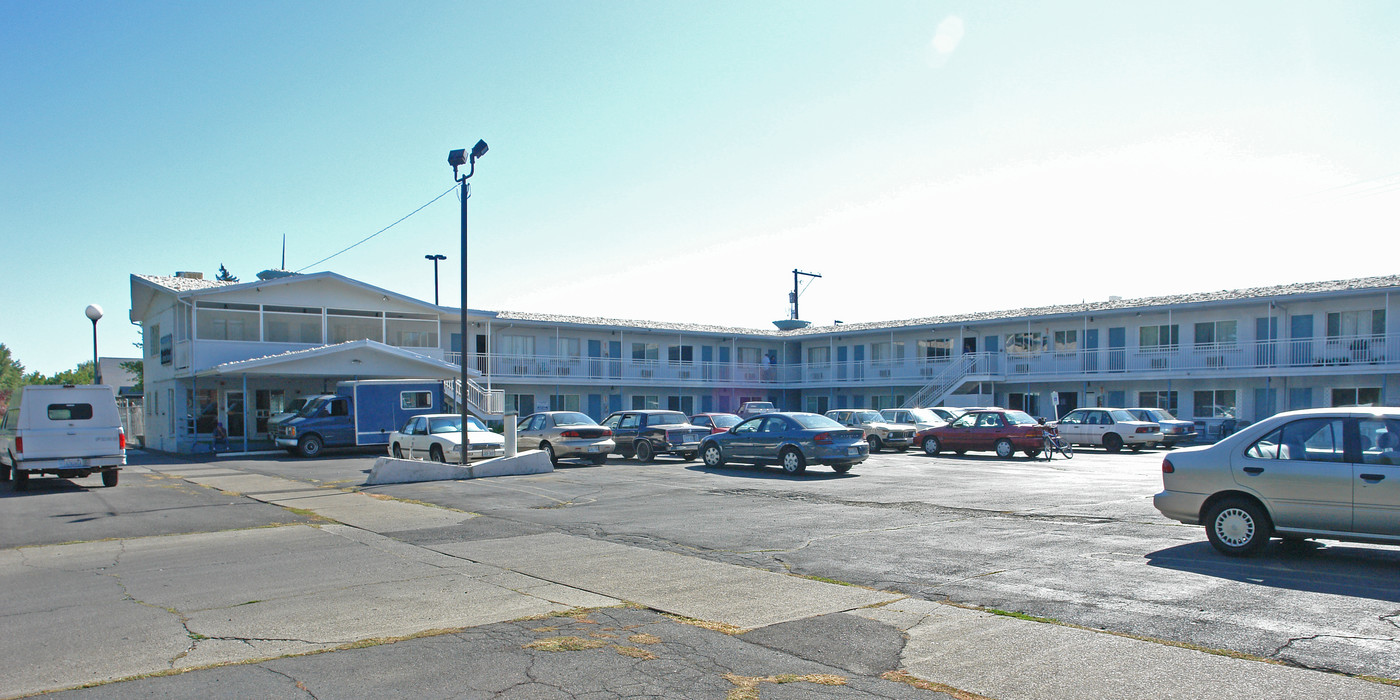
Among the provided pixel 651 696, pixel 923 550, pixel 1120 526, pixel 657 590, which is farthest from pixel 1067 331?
pixel 651 696

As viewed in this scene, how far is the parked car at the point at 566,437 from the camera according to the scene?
75.9 ft

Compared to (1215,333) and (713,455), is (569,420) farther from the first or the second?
(1215,333)

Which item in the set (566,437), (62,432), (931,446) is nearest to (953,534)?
(566,437)

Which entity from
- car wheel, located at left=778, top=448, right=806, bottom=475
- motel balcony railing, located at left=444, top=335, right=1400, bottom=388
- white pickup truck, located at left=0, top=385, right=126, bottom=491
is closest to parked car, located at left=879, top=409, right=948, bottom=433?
motel balcony railing, located at left=444, top=335, right=1400, bottom=388

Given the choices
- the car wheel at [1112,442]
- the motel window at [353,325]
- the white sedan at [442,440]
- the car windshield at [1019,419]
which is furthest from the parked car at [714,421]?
the motel window at [353,325]

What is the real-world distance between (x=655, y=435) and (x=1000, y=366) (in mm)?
22176

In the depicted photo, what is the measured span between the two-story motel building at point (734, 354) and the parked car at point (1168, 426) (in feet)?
16.9

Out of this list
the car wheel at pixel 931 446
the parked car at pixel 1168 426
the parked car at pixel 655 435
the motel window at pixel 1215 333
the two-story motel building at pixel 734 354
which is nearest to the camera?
the parked car at pixel 655 435

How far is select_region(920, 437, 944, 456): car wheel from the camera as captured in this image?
91.7 feet

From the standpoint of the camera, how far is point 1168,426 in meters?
29.6

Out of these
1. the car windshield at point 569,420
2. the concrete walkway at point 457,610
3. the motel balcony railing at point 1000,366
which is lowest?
the concrete walkway at point 457,610

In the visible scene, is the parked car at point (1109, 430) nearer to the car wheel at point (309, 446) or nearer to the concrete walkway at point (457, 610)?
the concrete walkway at point (457, 610)

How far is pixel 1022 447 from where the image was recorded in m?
25.5

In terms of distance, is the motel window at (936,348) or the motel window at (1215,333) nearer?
the motel window at (1215,333)
